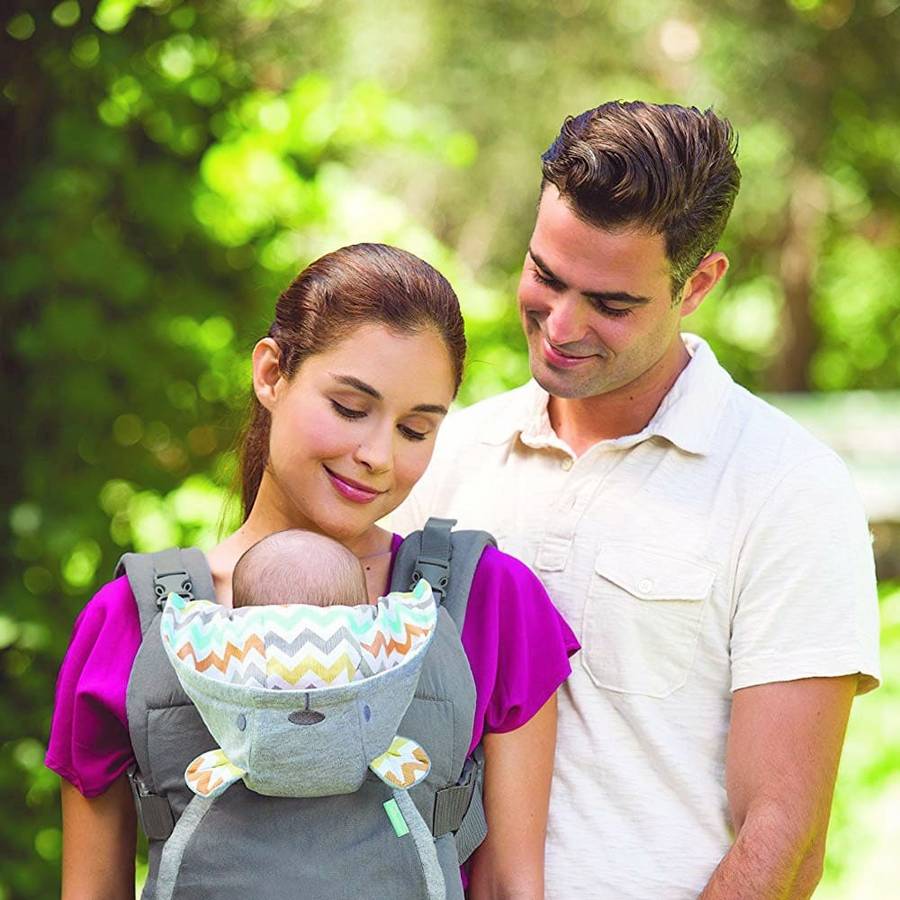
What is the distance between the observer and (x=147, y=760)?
2143 mm

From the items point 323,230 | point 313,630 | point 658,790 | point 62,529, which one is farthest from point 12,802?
point 313,630

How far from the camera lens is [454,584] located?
2.30 meters

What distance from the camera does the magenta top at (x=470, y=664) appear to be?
2.20 metres

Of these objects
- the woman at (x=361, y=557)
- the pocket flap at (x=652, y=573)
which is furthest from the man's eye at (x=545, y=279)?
the pocket flap at (x=652, y=573)

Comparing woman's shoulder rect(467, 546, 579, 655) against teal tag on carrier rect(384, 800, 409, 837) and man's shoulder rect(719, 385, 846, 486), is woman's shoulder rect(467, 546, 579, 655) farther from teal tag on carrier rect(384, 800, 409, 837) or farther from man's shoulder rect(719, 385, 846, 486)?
man's shoulder rect(719, 385, 846, 486)

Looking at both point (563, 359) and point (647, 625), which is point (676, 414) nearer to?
point (563, 359)

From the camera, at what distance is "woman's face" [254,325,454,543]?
225 centimetres

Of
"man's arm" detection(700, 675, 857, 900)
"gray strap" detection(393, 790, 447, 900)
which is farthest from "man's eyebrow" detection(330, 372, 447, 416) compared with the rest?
"man's arm" detection(700, 675, 857, 900)

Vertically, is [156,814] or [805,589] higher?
[805,589]

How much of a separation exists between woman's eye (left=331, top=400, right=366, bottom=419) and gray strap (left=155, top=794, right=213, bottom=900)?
585mm

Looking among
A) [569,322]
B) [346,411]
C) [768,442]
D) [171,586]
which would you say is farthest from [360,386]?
[768,442]

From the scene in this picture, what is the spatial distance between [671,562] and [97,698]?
99 centimetres

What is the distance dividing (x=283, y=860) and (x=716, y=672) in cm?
87

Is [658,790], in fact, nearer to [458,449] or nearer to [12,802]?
[458,449]
